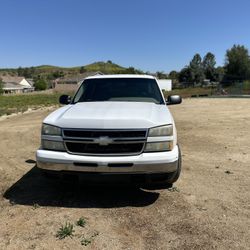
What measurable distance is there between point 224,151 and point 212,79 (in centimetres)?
9694

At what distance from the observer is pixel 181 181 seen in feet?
19.5

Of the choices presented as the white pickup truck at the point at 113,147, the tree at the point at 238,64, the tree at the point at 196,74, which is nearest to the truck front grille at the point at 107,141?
the white pickup truck at the point at 113,147

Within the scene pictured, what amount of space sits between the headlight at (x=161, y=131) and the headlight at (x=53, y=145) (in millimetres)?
1110

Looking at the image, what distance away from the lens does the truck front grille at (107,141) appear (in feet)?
14.9

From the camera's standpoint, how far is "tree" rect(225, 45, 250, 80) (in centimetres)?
7750

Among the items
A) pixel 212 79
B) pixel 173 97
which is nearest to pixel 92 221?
pixel 173 97

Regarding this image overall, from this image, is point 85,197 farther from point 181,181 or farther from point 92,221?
point 181,181

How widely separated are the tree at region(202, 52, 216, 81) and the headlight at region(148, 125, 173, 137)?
100438 mm

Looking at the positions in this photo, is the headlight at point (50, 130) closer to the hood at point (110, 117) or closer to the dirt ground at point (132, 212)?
the hood at point (110, 117)

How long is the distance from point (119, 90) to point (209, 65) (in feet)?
369

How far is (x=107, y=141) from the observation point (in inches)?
179

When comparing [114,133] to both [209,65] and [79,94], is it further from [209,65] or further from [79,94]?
[209,65]

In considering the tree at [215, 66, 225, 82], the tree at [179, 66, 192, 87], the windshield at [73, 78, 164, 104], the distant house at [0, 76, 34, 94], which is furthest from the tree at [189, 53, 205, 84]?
the windshield at [73, 78, 164, 104]

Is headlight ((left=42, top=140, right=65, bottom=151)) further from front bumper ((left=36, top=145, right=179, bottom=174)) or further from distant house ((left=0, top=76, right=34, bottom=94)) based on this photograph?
distant house ((left=0, top=76, right=34, bottom=94))
